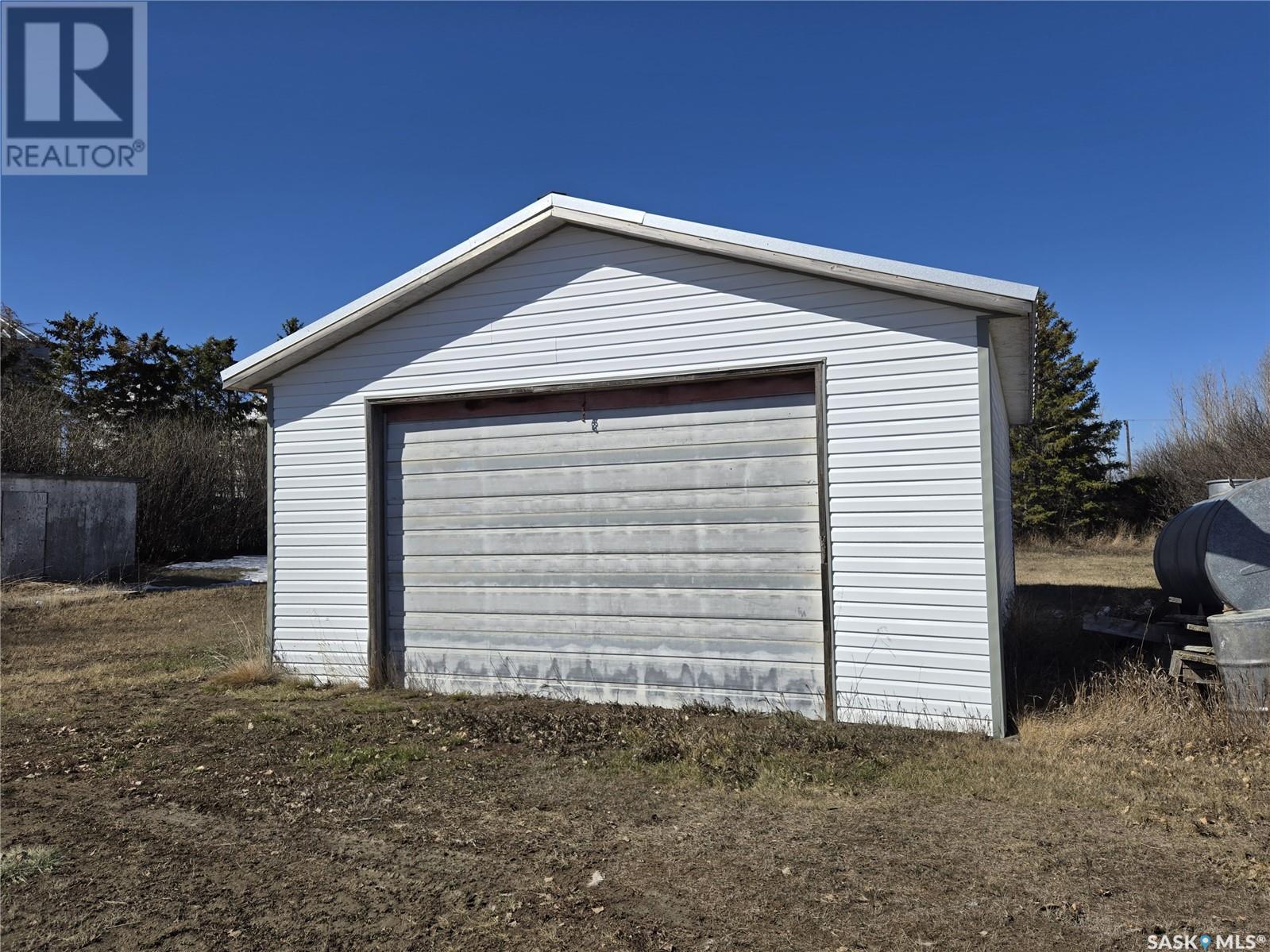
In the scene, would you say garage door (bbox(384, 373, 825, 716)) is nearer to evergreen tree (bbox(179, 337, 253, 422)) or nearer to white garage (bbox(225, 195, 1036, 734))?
white garage (bbox(225, 195, 1036, 734))

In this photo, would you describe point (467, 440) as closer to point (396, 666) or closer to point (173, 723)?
point (396, 666)

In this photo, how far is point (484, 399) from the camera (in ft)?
26.8

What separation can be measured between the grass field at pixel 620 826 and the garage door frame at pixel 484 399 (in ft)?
1.90

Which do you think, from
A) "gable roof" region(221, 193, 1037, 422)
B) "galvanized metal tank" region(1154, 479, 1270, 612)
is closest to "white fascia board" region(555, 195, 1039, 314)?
"gable roof" region(221, 193, 1037, 422)

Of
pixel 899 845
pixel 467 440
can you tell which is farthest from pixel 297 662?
pixel 899 845

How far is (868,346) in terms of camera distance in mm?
6719

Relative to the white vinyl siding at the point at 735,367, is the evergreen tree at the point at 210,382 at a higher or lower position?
higher

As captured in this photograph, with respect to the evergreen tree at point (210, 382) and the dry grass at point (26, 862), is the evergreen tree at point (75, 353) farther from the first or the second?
the dry grass at point (26, 862)

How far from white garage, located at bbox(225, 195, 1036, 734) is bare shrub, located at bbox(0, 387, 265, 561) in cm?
1636

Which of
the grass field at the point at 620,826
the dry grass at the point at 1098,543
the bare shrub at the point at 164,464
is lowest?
the grass field at the point at 620,826

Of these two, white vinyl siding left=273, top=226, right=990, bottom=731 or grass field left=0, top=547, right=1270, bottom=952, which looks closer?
grass field left=0, top=547, right=1270, bottom=952

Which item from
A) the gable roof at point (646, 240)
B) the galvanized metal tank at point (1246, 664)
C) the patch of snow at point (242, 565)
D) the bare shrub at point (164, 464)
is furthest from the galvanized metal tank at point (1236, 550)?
the bare shrub at point (164, 464)

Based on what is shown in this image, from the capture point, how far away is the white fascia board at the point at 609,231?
248 inches

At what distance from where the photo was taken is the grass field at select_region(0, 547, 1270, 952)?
3.59 meters
